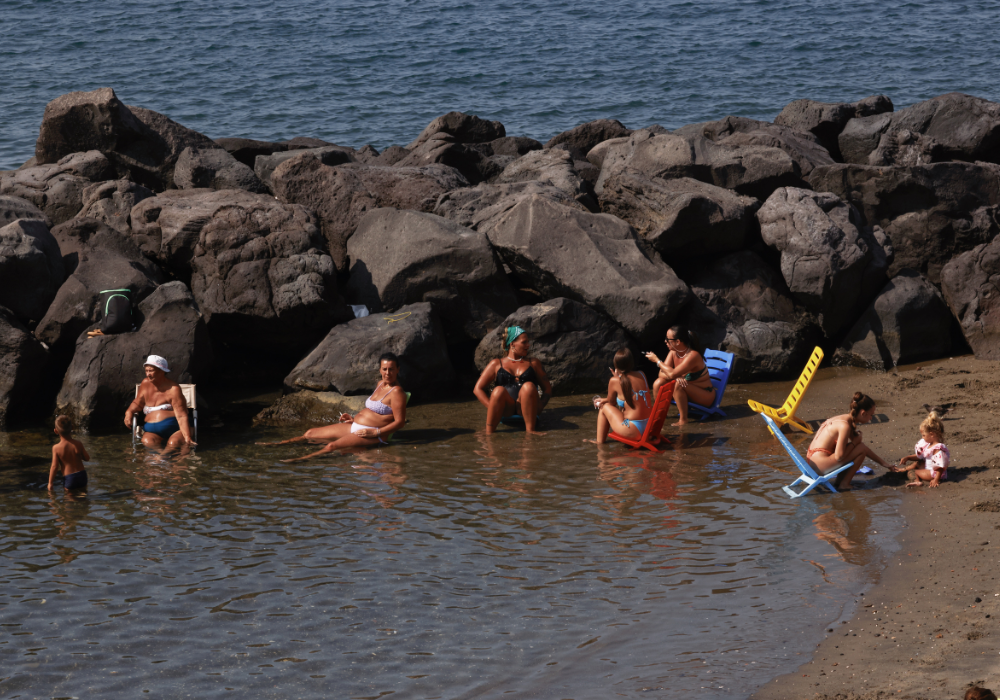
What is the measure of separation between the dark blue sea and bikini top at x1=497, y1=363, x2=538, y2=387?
2534 centimetres

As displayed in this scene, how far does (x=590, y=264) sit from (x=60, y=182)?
30.3 ft

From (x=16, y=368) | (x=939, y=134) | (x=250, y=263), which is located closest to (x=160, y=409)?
(x=16, y=368)

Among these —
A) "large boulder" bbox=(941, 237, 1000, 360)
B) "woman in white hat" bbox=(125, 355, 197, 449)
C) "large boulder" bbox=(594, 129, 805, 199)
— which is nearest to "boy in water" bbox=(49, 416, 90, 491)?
"woman in white hat" bbox=(125, 355, 197, 449)

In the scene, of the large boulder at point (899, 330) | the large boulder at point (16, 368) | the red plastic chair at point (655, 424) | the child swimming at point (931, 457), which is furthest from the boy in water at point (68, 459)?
the large boulder at point (899, 330)

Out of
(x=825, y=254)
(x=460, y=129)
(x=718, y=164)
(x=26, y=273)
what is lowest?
(x=825, y=254)

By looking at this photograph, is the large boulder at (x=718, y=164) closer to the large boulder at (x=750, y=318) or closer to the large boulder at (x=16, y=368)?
the large boulder at (x=750, y=318)

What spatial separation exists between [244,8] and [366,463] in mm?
48503

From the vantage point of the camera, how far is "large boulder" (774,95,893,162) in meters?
19.1

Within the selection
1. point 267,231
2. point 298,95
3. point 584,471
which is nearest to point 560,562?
point 584,471

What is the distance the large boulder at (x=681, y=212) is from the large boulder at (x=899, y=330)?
2.23 meters

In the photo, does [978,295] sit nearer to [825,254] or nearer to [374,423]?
[825,254]

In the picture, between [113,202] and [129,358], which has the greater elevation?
[113,202]

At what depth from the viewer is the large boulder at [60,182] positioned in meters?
14.4

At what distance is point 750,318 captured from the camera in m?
12.9
